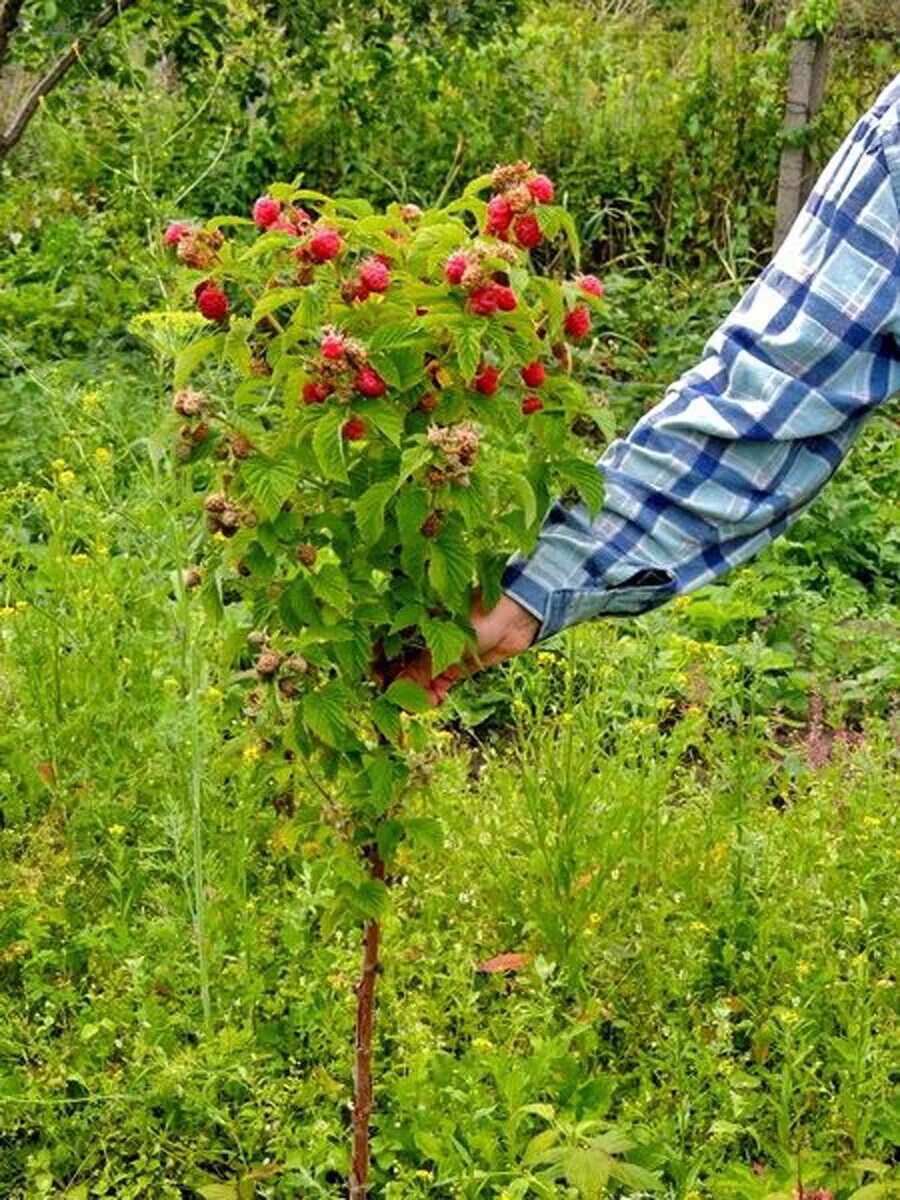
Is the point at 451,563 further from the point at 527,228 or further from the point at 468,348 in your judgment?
the point at 527,228

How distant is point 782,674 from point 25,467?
223 centimetres

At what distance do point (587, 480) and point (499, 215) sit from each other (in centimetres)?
29

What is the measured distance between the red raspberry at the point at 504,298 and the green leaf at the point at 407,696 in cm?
44

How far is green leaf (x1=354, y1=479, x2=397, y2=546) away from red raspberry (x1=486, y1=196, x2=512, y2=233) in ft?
0.93

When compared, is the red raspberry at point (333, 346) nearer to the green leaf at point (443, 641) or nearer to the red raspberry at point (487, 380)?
the red raspberry at point (487, 380)

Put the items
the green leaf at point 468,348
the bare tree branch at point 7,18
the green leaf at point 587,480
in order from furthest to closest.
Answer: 1. the bare tree branch at point 7,18
2. the green leaf at point 587,480
3. the green leaf at point 468,348

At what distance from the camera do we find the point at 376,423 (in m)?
1.76

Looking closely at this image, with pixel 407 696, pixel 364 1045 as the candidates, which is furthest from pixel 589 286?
pixel 364 1045

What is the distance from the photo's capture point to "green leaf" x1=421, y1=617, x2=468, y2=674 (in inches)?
72.6

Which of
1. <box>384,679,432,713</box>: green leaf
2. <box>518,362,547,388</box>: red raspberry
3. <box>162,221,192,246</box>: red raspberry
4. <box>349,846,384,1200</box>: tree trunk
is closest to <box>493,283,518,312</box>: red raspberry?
<box>518,362,547,388</box>: red raspberry

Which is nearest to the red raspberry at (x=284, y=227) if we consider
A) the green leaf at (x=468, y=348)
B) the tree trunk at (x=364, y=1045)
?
the green leaf at (x=468, y=348)

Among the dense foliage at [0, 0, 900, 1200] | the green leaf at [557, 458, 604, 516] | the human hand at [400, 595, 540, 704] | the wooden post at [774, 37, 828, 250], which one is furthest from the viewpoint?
the wooden post at [774, 37, 828, 250]

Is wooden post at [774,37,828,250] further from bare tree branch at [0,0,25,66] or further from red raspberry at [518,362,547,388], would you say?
red raspberry at [518,362,547,388]

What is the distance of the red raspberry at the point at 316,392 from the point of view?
177 centimetres
